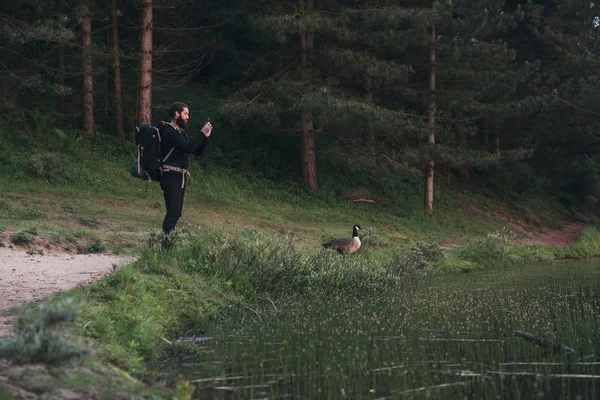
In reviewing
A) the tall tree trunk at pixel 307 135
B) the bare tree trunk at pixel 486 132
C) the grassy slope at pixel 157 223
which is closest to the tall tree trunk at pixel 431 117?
the grassy slope at pixel 157 223

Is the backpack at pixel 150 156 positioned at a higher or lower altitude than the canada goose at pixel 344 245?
higher

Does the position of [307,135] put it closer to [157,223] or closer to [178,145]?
[157,223]

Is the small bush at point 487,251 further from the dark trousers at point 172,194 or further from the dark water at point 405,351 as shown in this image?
the dark trousers at point 172,194

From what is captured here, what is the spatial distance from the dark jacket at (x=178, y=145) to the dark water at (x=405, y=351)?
8.29ft

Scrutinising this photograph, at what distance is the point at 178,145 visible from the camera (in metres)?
12.6

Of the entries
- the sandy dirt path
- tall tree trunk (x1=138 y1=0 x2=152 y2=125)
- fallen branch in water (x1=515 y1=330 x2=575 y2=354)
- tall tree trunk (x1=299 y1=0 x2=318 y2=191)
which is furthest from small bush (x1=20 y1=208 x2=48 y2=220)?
the sandy dirt path

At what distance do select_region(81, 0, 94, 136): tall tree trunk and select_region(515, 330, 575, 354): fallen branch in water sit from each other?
832 inches

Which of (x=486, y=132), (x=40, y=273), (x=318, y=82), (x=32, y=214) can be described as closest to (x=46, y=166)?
(x=32, y=214)

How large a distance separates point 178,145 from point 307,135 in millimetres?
18705

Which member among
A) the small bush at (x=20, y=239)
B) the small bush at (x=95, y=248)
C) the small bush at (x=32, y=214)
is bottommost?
the small bush at (x=95, y=248)

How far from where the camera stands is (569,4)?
115 feet

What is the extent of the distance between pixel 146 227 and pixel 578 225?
23.8 m

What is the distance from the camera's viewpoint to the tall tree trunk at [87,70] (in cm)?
2769

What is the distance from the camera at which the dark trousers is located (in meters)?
12.8
